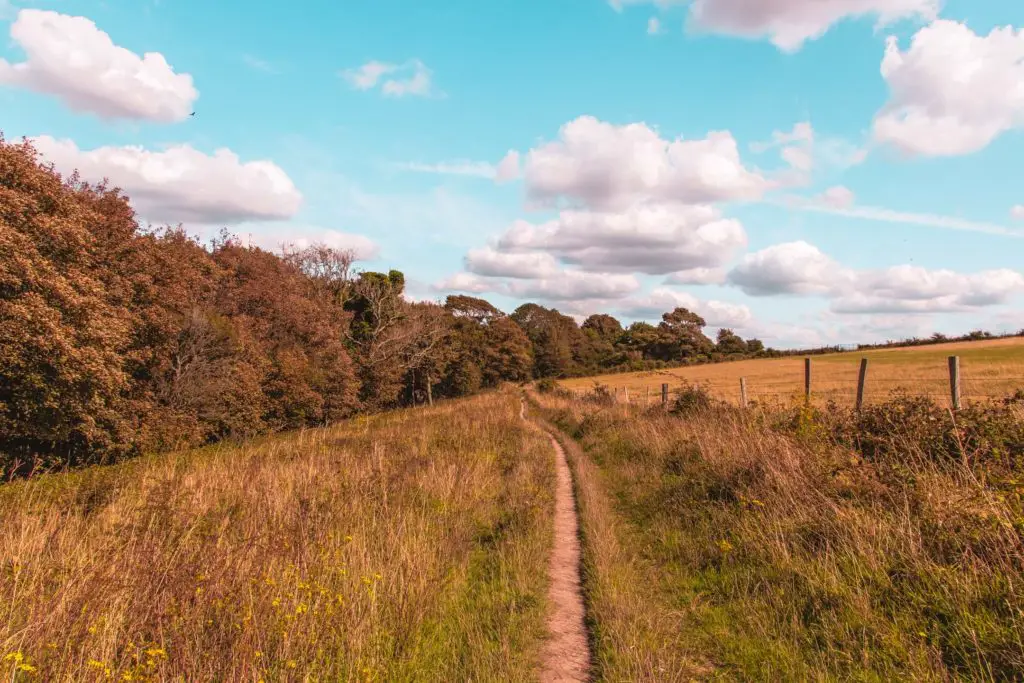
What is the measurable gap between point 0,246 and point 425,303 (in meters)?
45.8

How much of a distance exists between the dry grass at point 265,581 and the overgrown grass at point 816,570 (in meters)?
1.06

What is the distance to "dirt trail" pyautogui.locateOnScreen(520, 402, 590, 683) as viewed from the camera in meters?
4.12

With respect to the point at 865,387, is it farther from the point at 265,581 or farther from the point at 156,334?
the point at 156,334

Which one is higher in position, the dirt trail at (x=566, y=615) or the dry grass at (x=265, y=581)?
the dry grass at (x=265, y=581)

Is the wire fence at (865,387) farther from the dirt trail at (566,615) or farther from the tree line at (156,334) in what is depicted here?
the tree line at (156,334)

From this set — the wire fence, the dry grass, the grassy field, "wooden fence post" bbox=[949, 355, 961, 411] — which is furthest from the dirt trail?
the grassy field

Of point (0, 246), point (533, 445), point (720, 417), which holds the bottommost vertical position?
point (533, 445)

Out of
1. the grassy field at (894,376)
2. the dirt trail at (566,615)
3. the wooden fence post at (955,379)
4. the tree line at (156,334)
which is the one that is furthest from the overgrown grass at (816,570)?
the grassy field at (894,376)

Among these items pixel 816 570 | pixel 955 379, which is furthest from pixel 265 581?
pixel 955 379

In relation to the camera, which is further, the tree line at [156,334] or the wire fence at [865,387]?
the tree line at [156,334]

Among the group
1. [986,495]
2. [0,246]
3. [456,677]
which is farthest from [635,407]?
[0,246]

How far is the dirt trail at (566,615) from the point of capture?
162 inches

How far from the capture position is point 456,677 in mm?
3975

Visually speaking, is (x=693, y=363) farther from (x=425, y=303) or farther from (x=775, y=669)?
(x=775, y=669)
